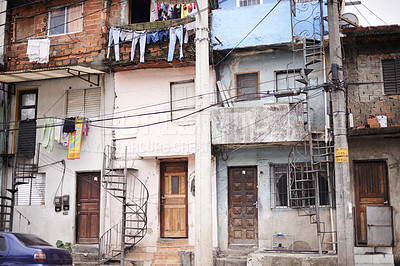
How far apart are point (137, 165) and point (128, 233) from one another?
2.43 metres

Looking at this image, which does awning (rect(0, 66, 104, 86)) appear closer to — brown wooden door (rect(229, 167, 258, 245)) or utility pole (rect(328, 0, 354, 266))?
brown wooden door (rect(229, 167, 258, 245))

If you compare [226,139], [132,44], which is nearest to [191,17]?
[132,44]

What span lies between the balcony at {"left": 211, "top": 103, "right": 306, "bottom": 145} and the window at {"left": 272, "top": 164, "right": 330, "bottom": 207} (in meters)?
1.33

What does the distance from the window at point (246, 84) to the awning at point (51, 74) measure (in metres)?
5.16

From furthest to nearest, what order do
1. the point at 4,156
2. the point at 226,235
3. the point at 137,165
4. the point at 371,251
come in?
the point at 4,156, the point at 137,165, the point at 226,235, the point at 371,251

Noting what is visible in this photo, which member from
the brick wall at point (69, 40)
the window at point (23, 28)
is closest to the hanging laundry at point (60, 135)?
the brick wall at point (69, 40)

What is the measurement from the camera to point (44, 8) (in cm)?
1914

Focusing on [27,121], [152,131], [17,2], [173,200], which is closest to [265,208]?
[173,200]

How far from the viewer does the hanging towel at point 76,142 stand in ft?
57.0

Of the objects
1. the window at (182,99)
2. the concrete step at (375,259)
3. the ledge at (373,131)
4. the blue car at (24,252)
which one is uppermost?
the window at (182,99)

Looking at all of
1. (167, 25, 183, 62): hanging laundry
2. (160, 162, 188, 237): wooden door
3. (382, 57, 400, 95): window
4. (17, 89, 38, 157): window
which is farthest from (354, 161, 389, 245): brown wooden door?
(17, 89, 38, 157): window

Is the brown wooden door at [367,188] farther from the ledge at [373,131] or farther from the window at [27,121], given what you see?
the window at [27,121]

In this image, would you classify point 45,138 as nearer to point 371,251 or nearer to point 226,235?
point 226,235

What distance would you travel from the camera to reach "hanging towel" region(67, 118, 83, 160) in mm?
17375
